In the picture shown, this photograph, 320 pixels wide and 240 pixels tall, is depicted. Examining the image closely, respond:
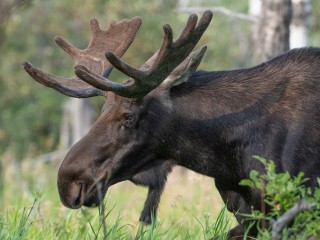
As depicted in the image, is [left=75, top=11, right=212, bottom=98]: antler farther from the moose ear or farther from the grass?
the grass

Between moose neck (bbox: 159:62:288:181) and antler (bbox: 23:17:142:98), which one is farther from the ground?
antler (bbox: 23:17:142:98)

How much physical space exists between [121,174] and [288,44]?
10.7ft

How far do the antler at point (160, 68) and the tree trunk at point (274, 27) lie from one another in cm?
302

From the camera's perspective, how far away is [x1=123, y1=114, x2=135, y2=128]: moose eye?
5.97 meters

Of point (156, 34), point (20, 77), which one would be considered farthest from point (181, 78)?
point (20, 77)

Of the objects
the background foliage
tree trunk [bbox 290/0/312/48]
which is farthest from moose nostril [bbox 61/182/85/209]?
the background foliage

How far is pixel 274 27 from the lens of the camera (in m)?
8.78

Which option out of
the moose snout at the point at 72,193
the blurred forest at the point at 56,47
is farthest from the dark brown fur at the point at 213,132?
the blurred forest at the point at 56,47

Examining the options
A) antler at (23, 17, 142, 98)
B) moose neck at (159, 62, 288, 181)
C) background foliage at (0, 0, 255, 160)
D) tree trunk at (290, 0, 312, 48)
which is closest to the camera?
moose neck at (159, 62, 288, 181)

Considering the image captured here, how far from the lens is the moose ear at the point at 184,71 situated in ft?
19.3

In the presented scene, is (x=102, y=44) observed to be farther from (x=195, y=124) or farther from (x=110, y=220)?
(x=110, y=220)

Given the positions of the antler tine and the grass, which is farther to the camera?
the antler tine

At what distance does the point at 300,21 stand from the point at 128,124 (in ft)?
13.8

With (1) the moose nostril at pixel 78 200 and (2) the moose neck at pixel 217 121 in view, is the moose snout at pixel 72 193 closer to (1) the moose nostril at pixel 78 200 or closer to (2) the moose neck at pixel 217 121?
(1) the moose nostril at pixel 78 200
